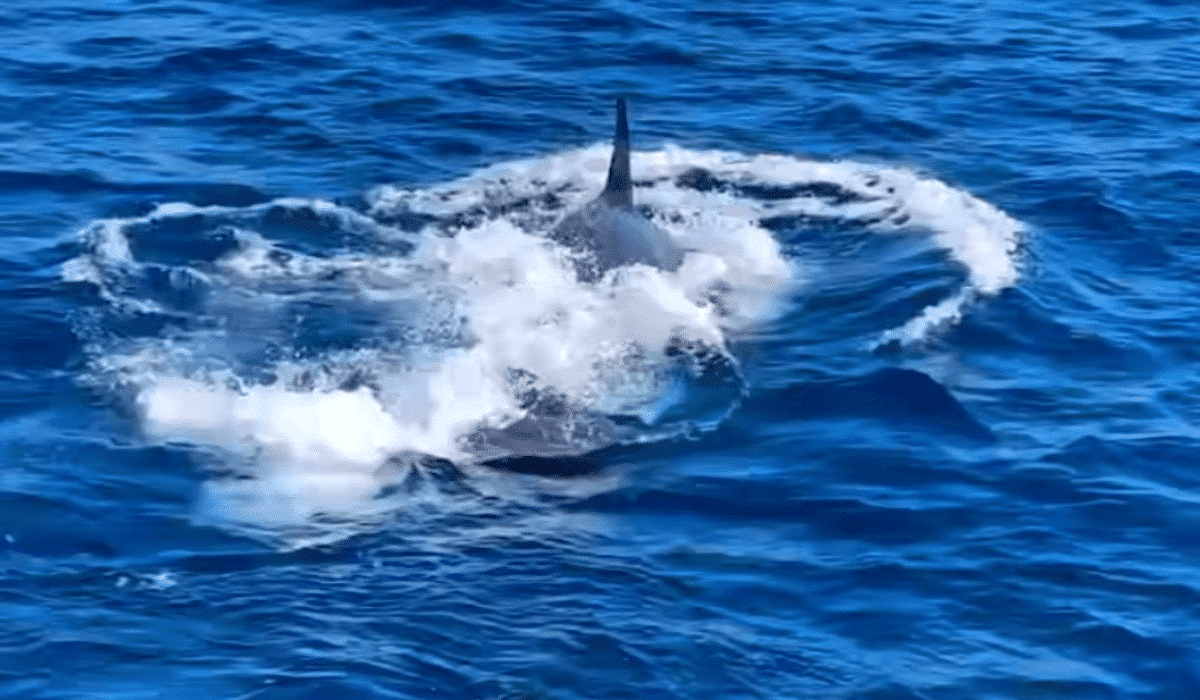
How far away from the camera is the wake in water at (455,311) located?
2584 cm

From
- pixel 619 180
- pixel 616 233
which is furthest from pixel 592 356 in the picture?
pixel 619 180

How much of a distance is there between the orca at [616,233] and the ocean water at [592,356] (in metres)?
0.34

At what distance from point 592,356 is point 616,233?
328 centimetres

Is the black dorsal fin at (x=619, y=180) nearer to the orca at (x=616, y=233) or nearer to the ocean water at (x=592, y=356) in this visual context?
the orca at (x=616, y=233)

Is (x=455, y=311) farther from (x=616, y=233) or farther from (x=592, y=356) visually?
(x=616, y=233)

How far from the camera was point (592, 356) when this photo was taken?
93.1 feet

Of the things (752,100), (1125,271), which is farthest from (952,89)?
(1125,271)

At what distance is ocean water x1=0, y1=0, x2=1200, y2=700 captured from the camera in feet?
71.1

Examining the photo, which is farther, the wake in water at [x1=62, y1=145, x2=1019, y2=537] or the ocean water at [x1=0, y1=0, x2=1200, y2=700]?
the wake in water at [x1=62, y1=145, x2=1019, y2=537]

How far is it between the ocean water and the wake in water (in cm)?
7

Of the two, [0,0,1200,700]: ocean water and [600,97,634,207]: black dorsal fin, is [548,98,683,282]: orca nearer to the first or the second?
[600,97,634,207]: black dorsal fin

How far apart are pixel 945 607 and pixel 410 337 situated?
852 cm

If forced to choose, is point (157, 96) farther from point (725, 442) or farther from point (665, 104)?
point (725, 442)

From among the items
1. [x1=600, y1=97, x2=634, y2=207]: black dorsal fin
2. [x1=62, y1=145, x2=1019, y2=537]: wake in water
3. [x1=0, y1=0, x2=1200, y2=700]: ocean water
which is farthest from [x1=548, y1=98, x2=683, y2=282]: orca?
[x1=0, y1=0, x2=1200, y2=700]: ocean water
